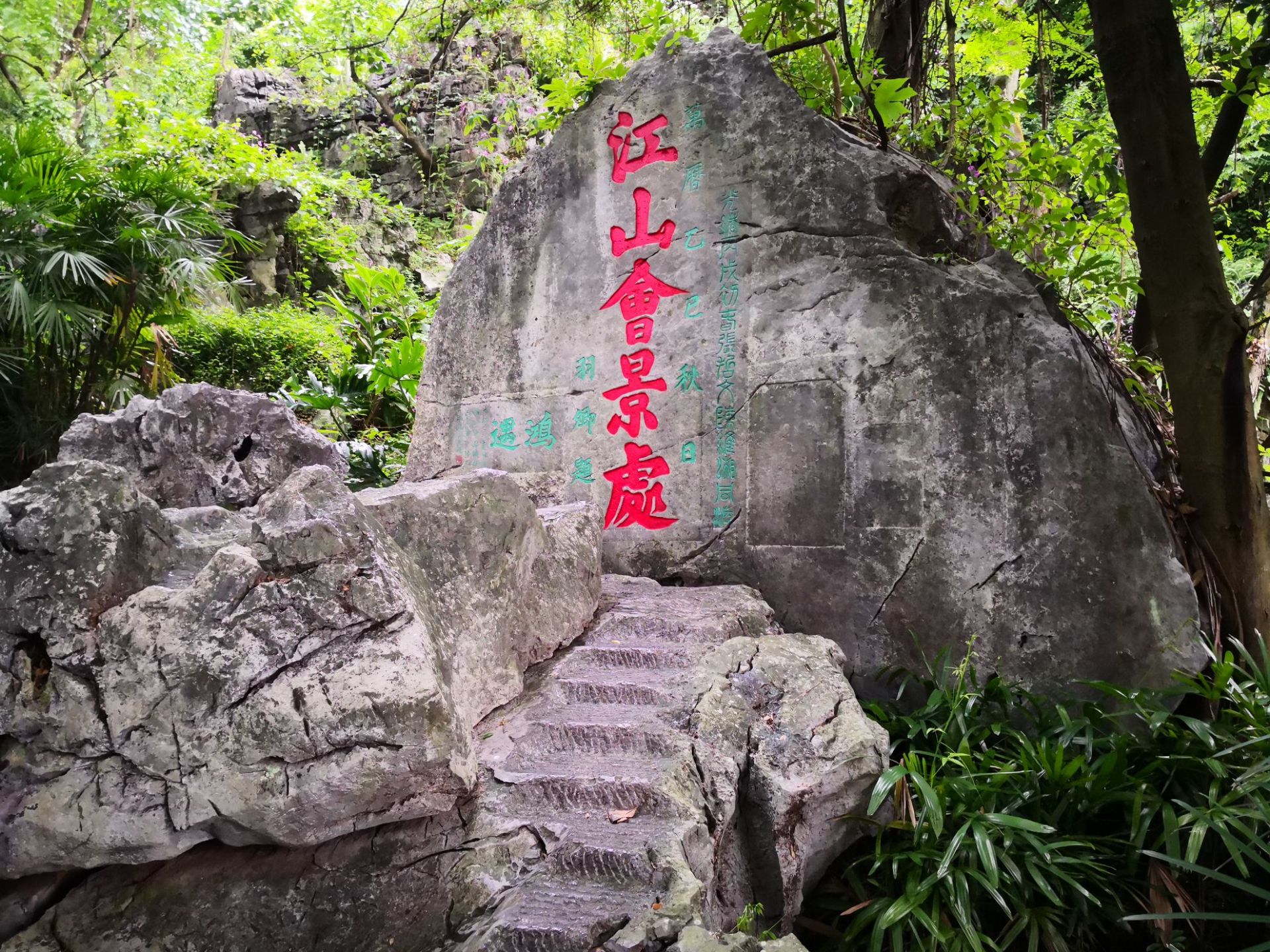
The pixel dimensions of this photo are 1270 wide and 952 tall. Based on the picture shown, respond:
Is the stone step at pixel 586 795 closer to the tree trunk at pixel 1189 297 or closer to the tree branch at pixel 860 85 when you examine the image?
the tree trunk at pixel 1189 297

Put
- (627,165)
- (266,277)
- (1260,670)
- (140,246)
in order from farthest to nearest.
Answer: (266,277) < (140,246) < (627,165) < (1260,670)

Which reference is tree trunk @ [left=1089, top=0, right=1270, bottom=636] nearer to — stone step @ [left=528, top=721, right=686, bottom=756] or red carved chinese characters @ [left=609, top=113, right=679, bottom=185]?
red carved chinese characters @ [left=609, top=113, right=679, bottom=185]

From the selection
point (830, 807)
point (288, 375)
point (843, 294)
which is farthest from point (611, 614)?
point (288, 375)

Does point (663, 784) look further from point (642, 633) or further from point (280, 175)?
point (280, 175)

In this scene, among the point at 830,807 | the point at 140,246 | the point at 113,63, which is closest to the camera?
the point at 830,807

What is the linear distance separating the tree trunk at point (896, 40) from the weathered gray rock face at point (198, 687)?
4748 mm

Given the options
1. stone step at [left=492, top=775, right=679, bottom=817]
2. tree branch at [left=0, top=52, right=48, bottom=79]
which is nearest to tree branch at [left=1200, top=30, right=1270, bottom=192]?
stone step at [left=492, top=775, right=679, bottom=817]

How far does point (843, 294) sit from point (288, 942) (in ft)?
10.0

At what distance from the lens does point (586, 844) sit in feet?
5.99

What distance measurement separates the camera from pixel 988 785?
92.9 inches

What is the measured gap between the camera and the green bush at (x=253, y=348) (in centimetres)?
783

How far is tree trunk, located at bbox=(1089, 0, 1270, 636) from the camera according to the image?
2.70m

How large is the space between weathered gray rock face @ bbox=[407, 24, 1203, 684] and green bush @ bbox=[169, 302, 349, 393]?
187 inches

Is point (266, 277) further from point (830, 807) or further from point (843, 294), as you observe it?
point (830, 807)
